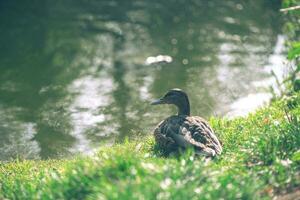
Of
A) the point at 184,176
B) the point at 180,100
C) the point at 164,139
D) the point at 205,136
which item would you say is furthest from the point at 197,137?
the point at 184,176

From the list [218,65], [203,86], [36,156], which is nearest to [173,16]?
[218,65]

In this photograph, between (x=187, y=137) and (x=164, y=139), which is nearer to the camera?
(x=187, y=137)

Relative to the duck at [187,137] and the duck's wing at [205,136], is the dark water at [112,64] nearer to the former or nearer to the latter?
the duck at [187,137]

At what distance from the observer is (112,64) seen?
13.5 meters

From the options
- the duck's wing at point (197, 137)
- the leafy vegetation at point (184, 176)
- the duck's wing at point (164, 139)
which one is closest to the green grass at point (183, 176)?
the leafy vegetation at point (184, 176)

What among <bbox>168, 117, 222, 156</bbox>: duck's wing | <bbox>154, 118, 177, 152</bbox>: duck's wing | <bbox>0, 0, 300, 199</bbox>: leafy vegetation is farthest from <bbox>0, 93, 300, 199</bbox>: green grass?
<bbox>154, 118, 177, 152</bbox>: duck's wing

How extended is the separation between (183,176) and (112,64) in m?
7.99

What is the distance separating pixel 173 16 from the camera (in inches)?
662

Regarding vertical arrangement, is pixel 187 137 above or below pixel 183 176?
below

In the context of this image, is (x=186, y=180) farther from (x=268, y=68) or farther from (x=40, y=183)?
(x=268, y=68)

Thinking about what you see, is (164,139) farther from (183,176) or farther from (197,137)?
(183,176)

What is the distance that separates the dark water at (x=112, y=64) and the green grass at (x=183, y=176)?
8.91 ft

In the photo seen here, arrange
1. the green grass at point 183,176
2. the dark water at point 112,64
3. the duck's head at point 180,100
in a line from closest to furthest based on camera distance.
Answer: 1. the green grass at point 183,176
2. the duck's head at point 180,100
3. the dark water at point 112,64

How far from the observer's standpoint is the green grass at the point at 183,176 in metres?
→ 5.37
